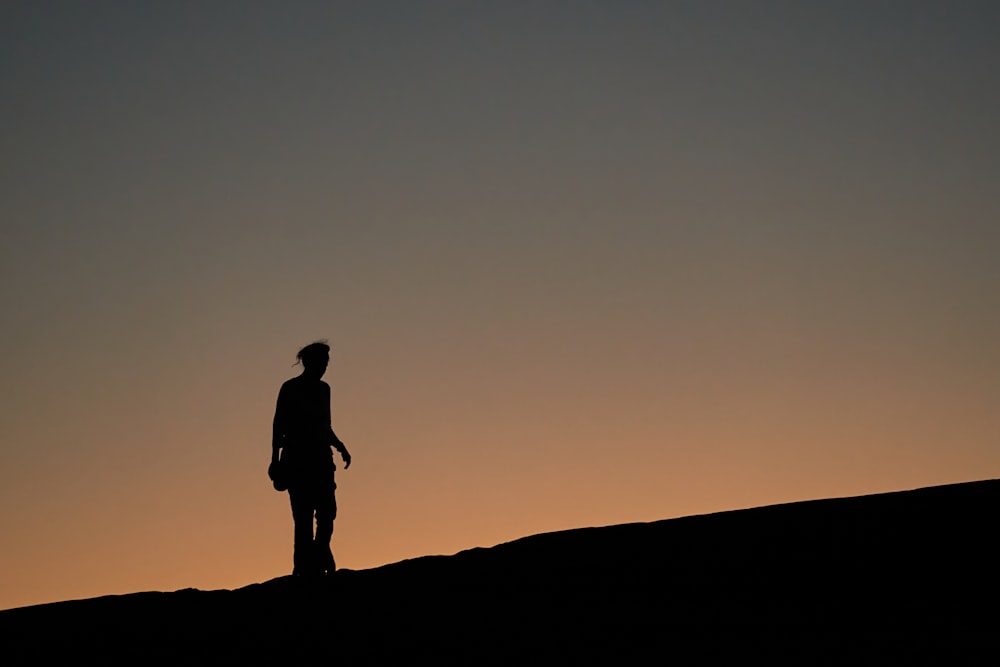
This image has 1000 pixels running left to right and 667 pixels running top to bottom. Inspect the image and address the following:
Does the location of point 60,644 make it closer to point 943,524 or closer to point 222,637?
point 222,637

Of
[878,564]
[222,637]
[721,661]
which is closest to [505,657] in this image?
[721,661]

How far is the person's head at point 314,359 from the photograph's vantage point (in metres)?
11.6

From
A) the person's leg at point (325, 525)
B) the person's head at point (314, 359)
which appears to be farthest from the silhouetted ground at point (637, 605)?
the person's head at point (314, 359)

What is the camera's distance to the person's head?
11.6 m

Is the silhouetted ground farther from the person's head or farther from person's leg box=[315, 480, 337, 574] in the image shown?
the person's head

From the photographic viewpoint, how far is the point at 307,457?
11562 millimetres

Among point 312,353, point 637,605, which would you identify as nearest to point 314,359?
point 312,353

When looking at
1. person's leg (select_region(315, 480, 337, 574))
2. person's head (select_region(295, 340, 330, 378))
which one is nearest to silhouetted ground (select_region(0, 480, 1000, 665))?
person's leg (select_region(315, 480, 337, 574))

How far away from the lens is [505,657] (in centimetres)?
823

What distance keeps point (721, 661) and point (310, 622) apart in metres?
3.36

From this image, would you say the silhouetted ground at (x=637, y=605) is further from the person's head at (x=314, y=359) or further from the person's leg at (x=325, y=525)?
the person's head at (x=314, y=359)

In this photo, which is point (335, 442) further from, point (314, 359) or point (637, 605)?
point (637, 605)

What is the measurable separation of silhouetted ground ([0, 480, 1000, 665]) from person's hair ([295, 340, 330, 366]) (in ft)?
6.77

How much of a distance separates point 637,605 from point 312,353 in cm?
424
